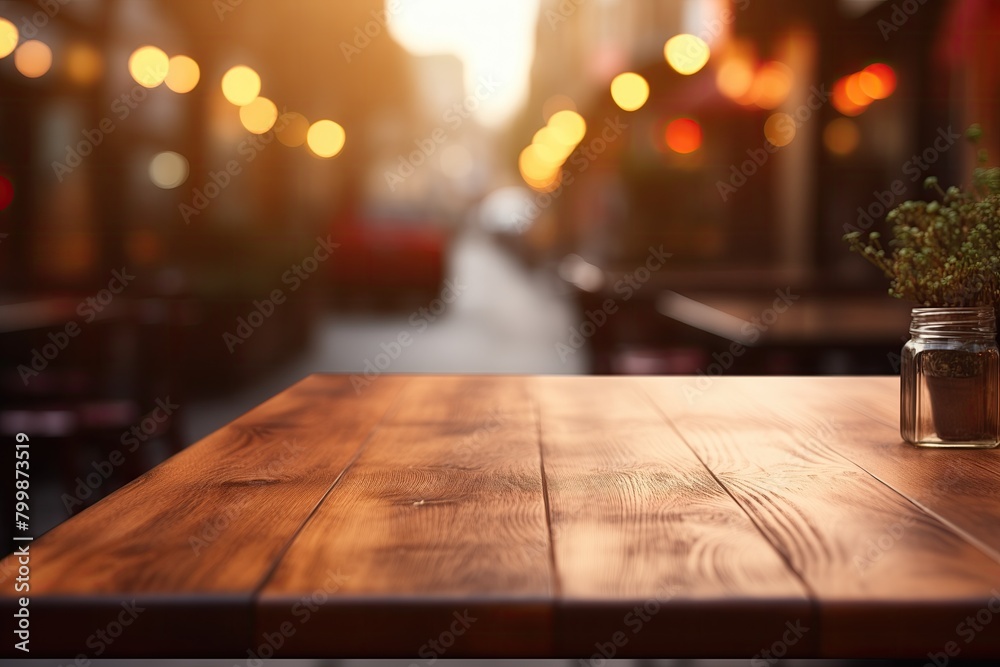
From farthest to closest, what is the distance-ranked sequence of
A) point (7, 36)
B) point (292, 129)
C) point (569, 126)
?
1. point (569, 126)
2. point (292, 129)
3. point (7, 36)

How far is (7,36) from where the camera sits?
654cm

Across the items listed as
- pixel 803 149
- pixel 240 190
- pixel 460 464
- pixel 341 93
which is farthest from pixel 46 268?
pixel 460 464

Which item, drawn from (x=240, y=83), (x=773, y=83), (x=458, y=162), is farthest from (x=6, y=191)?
(x=458, y=162)

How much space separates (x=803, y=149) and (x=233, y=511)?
31.6 feet

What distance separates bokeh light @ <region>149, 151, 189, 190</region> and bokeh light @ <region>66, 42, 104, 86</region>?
1.63 meters

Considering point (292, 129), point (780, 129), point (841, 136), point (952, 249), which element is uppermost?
point (292, 129)

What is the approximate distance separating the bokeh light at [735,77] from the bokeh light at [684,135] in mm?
2267

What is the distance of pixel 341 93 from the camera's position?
12.3m

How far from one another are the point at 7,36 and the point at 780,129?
25.5ft

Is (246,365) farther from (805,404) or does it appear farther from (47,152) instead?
(805,404)

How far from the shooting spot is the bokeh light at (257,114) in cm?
899

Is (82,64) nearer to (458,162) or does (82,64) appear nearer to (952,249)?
(952,249)

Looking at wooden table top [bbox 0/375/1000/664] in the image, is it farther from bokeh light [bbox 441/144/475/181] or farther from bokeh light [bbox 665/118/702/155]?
bokeh light [bbox 441/144/475/181]

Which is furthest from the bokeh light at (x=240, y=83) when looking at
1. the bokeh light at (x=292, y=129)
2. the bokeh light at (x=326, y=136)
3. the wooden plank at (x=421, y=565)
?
the wooden plank at (x=421, y=565)
